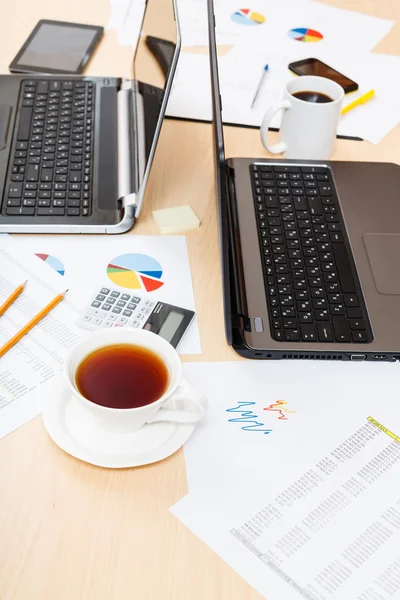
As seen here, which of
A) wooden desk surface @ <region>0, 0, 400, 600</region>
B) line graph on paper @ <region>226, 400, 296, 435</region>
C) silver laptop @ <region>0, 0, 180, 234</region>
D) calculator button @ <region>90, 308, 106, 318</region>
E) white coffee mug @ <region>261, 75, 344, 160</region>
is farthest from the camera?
white coffee mug @ <region>261, 75, 344, 160</region>

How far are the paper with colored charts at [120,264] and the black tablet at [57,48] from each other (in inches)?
19.5

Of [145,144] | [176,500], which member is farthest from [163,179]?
[176,500]

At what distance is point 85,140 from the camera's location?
1.12 m

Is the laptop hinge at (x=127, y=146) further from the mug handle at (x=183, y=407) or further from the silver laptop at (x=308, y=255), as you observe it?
the mug handle at (x=183, y=407)

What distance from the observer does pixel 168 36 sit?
95 cm

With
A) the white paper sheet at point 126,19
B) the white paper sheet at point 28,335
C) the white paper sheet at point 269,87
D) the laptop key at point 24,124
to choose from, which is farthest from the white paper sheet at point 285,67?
the white paper sheet at point 28,335

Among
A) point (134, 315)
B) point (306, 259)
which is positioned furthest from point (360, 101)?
point (134, 315)

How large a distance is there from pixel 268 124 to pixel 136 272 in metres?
0.37

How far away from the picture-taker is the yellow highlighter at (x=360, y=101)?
4.13 feet

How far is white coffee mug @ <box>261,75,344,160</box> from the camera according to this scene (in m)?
1.08

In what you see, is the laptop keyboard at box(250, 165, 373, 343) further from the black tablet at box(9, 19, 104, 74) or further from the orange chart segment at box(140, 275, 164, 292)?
the black tablet at box(9, 19, 104, 74)

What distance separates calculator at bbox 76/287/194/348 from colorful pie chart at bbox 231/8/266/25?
0.89m

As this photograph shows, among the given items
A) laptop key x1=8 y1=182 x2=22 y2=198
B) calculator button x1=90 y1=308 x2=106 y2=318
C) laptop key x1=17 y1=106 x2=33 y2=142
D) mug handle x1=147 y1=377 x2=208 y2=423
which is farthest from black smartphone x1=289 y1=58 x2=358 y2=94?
mug handle x1=147 y1=377 x2=208 y2=423

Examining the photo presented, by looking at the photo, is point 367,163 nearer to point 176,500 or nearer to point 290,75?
point 290,75
